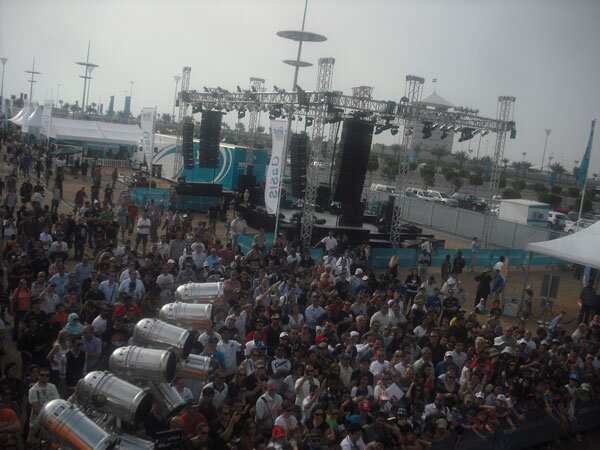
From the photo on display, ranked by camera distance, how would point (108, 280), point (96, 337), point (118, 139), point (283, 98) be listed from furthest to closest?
point (118, 139), point (283, 98), point (108, 280), point (96, 337)

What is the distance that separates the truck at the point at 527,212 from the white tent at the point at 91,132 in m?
23.3

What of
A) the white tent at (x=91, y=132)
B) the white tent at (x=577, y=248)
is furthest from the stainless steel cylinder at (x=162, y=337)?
the white tent at (x=91, y=132)

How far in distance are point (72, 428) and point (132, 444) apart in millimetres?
480

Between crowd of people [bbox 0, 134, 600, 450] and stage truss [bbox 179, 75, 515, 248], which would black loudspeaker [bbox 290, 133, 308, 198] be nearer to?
stage truss [bbox 179, 75, 515, 248]

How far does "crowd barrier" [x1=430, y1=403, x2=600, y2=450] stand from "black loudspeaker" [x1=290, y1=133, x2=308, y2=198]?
11.1 meters

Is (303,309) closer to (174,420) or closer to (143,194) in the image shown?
(174,420)

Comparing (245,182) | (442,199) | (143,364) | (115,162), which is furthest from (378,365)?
(115,162)

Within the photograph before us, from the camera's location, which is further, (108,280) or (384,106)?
(384,106)

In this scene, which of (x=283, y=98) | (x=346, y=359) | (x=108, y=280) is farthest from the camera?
(x=283, y=98)

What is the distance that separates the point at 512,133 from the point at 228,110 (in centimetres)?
1096

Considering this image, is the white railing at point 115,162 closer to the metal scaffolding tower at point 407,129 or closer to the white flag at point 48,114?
the white flag at point 48,114

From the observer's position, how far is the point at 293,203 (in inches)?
984

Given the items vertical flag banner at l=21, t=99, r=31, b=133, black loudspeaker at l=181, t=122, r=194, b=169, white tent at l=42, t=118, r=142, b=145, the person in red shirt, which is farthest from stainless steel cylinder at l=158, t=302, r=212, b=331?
vertical flag banner at l=21, t=99, r=31, b=133

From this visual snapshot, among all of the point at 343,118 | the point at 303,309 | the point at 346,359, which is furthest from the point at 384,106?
the point at 346,359
